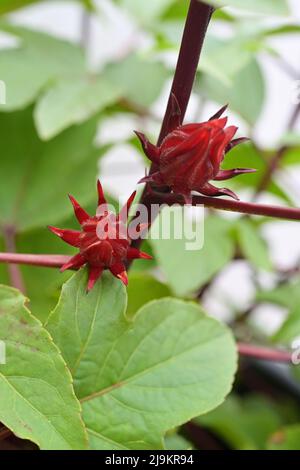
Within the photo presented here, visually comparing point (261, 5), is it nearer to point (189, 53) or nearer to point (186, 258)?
point (189, 53)

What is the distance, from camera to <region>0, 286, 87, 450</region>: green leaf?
223 mm

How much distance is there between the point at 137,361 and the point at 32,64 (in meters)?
0.29

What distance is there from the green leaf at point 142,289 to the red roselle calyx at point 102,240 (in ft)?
0.52

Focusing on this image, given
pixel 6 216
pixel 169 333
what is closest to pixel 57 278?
pixel 6 216

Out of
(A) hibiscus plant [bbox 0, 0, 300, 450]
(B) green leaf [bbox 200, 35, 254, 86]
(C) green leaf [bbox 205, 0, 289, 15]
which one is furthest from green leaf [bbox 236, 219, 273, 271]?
(C) green leaf [bbox 205, 0, 289, 15]

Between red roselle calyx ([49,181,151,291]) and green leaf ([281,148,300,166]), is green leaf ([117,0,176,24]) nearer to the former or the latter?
green leaf ([281,148,300,166])

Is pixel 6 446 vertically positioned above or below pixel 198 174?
below

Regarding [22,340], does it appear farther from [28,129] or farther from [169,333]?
[28,129]

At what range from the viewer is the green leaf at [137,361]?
0.25 m

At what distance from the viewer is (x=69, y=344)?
0.26 metres

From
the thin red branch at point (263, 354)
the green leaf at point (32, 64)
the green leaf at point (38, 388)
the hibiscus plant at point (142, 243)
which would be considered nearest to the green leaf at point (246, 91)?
the hibiscus plant at point (142, 243)

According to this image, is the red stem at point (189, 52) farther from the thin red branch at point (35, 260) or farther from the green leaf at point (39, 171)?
the green leaf at point (39, 171)

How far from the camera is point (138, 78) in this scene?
528 mm

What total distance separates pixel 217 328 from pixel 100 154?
0.20 metres
